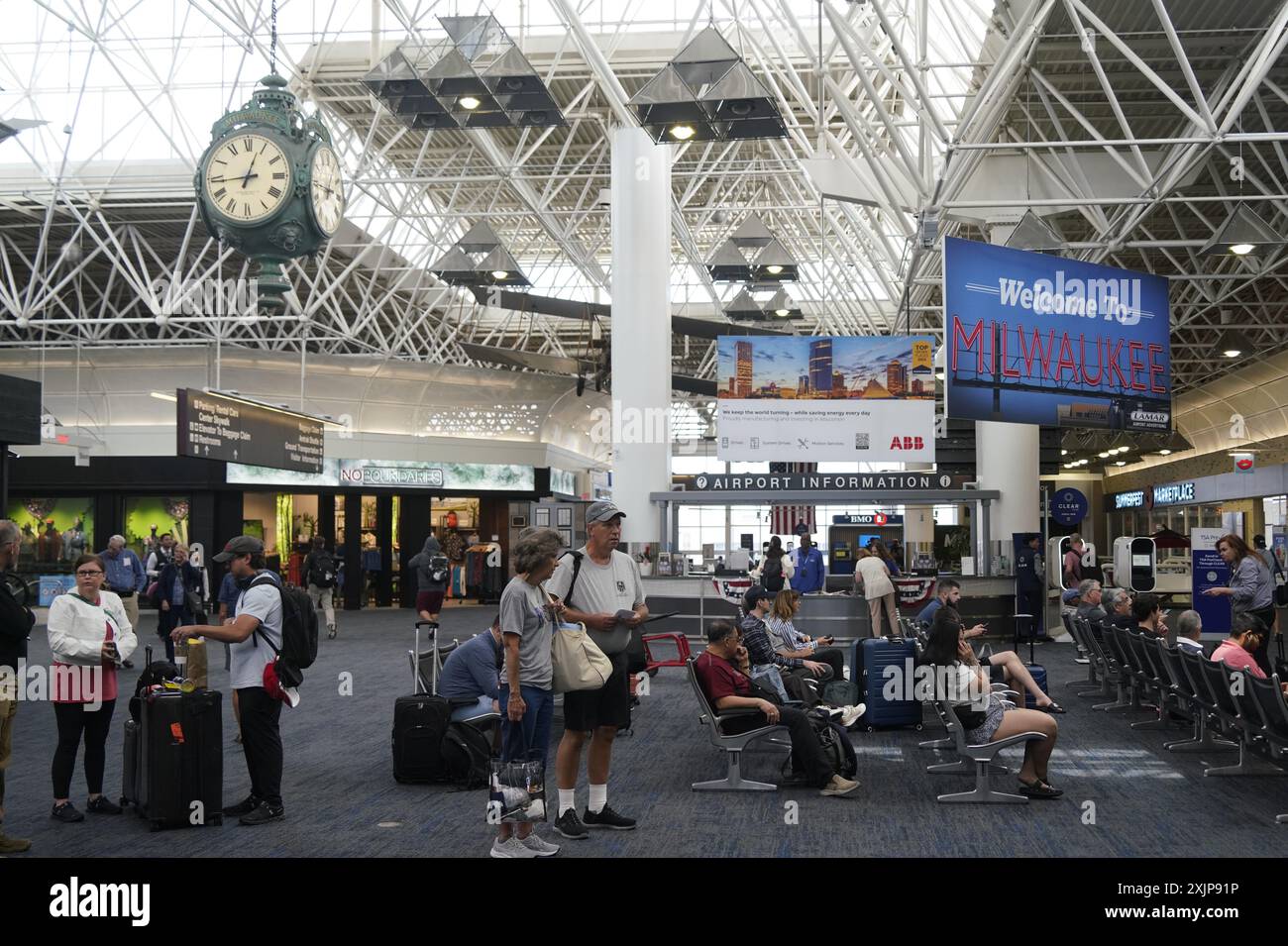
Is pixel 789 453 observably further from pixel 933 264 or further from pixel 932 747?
pixel 933 264

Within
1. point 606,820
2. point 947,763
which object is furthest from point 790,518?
point 606,820

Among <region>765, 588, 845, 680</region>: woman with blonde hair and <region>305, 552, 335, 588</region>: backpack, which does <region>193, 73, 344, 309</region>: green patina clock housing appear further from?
<region>305, 552, 335, 588</region>: backpack

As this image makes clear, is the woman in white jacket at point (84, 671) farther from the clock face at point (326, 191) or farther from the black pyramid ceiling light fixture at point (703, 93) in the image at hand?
the black pyramid ceiling light fixture at point (703, 93)

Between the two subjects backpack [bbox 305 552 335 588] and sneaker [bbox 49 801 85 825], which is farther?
backpack [bbox 305 552 335 588]

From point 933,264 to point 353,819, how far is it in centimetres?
2532

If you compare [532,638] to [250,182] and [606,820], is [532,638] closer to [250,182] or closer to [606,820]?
[606,820]

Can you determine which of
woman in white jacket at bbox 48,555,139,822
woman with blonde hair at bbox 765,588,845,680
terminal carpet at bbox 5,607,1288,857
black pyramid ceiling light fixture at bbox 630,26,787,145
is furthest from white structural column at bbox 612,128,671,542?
woman in white jacket at bbox 48,555,139,822

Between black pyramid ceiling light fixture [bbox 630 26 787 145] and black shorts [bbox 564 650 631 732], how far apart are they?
9.72 metres

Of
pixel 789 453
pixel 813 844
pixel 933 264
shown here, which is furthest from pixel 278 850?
pixel 933 264

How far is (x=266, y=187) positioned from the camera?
27.5 feet

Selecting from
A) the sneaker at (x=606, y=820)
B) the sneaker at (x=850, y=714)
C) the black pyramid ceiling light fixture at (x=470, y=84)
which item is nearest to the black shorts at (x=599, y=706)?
the sneaker at (x=606, y=820)

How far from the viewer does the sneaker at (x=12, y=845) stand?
6392mm

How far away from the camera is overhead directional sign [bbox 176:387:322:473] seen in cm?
1842

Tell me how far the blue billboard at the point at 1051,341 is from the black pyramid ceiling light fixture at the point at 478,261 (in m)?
9.82
